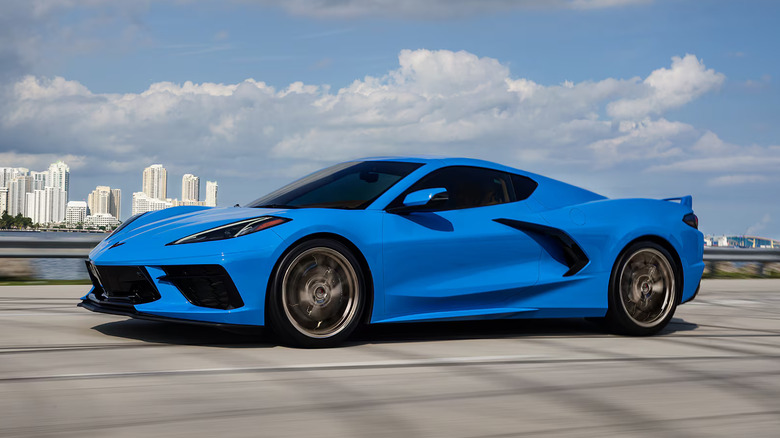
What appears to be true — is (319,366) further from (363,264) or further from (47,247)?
(47,247)

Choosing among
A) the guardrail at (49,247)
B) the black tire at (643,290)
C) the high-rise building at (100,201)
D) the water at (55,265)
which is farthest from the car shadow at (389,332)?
the high-rise building at (100,201)

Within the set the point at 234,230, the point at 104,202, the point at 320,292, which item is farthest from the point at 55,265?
the point at 104,202

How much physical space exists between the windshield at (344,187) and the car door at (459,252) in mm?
190

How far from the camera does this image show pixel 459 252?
18.2ft

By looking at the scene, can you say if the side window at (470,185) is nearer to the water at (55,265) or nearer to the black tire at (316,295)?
the black tire at (316,295)

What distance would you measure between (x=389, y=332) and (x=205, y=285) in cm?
168

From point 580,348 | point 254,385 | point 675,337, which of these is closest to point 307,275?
point 254,385

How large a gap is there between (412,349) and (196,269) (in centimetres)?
139

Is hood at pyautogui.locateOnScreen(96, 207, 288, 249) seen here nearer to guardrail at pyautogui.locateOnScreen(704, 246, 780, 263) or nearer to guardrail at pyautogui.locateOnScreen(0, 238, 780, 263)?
guardrail at pyautogui.locateOnScreen(0, 238, 780, 263)

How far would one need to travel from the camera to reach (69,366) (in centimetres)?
432

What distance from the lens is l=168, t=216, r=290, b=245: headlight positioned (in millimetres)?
4945

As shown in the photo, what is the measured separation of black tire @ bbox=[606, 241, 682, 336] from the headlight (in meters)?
2.58

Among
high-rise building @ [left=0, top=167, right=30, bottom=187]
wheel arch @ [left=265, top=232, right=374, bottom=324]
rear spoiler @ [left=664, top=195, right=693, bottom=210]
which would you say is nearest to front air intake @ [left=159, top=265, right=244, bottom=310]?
wheel arch @ [left=265, top=232, right=374, bottom=324]

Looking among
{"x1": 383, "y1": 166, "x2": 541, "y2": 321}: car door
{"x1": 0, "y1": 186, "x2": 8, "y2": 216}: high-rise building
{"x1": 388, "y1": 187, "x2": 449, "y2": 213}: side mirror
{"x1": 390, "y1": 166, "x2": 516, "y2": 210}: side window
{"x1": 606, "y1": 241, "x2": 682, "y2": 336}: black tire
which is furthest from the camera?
{"x1": 0, "y1": 186, "x2": 8, "y2": 216}: high-rise building
